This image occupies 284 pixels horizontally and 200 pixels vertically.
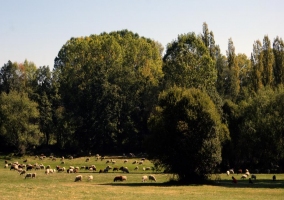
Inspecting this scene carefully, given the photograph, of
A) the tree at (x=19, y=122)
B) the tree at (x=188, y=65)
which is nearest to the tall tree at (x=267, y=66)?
the tree at (x=188, y=65)

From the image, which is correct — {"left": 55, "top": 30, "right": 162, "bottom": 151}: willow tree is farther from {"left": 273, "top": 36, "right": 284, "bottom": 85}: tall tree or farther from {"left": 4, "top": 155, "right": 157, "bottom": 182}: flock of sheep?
{"left": 273, "top": 36, "right": 284, "bottom": 85}: tall tree

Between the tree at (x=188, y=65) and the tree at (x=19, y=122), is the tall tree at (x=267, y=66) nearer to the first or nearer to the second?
the tree at (x=188, y=65)

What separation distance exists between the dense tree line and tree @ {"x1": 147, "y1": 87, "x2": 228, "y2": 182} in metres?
20.0

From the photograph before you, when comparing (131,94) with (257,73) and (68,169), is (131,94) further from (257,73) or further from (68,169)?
(68,169)

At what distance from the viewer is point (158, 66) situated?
109 metres

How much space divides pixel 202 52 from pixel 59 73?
42139 millimetres

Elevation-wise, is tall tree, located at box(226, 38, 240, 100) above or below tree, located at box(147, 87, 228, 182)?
above

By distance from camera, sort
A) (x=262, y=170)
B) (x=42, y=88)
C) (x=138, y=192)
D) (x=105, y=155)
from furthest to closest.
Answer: (x=42, y=88) → (x=105, y=155) → (x=262, y=170) → (x=138, y=192)

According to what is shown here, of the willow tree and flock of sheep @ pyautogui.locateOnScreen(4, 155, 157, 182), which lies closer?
flock of sheep @ pyautogui.locateOnScreen(4, 155, 157, 182)

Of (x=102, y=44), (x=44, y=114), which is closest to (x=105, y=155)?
(x=44, y=114)

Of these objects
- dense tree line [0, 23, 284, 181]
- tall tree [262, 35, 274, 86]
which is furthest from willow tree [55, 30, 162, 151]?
tall tree [262, 35, 274, 86]

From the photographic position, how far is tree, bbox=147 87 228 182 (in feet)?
167

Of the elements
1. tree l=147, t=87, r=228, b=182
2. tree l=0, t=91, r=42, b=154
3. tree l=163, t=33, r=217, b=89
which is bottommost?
tree l=147, t=87, r=228, b=182

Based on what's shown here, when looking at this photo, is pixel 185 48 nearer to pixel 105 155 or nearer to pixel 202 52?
pixel 202 52
